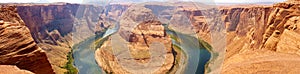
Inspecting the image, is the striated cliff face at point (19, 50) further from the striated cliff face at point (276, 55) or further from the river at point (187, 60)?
the river at point (187, 60)

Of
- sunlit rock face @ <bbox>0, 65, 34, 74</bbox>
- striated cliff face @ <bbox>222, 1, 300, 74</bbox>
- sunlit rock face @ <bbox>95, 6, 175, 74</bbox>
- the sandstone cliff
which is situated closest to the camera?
sunlit rock face @ <bbox>0, 65, 34, 74</bbox>

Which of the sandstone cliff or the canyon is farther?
the sandstone cliff

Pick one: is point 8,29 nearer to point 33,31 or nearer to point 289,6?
point 289,6

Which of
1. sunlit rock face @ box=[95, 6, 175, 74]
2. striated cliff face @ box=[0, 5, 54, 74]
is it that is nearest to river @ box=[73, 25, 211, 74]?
sunlit rock face @ box=[95, 6, 175, 74]

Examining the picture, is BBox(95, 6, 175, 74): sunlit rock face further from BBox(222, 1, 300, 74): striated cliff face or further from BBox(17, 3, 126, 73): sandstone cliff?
BBox(222, 1, 300, 74): striated cliff face

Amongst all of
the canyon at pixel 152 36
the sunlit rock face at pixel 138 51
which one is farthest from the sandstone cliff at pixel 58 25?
the sunlit rock face at pixel 138 51

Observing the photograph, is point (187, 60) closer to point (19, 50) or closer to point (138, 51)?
point (138, 51)

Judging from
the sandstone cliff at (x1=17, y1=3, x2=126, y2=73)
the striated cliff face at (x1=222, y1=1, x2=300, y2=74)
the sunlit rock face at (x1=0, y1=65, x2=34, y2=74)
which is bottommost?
the sandstone cliff at (x1=17, y1=3, x2=126, y2=73)

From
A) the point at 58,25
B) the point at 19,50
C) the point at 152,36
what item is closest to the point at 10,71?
the point at 19,50
